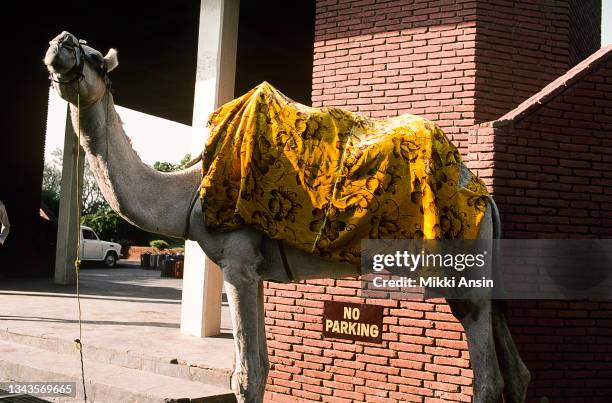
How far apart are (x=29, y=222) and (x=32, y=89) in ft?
13.2

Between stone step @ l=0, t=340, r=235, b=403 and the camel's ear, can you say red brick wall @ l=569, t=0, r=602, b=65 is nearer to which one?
the camel's ear

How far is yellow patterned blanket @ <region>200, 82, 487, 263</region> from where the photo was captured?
3607mm

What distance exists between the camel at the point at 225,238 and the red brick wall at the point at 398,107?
1.89 m

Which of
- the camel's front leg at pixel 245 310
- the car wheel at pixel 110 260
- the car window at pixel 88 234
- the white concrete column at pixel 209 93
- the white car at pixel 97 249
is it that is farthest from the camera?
the car wheel at pixel 110 260

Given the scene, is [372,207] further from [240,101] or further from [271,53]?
[271,53]

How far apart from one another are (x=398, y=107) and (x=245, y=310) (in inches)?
132

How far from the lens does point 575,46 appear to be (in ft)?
23.4

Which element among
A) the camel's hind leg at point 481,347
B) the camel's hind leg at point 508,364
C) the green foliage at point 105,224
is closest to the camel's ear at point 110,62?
the camel's hind leg at point 481,347

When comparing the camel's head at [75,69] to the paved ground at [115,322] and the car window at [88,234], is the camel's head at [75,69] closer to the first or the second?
the paved ground at [115,322]

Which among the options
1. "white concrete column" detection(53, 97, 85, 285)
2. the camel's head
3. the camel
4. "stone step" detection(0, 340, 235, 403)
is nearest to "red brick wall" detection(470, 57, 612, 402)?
the camel

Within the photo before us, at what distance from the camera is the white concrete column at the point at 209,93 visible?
8766 mm

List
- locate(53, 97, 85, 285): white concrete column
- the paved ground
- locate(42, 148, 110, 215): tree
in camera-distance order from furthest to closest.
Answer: locate(42, 148, 110, 215): tree, locate(53, 97, 85, 285): white concrete column, the paved ground

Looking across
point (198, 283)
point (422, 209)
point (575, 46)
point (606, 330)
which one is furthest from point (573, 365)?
point (198, 283)

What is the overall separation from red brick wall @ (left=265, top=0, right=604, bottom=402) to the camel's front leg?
98.7 inches
